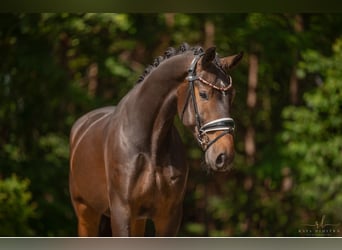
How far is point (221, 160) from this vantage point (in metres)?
3.71

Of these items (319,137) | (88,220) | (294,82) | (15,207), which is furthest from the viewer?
(294,82)

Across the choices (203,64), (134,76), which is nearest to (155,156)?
(203,64)

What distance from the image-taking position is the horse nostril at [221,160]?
369 centimetres

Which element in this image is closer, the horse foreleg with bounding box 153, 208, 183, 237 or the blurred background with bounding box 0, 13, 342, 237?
the horse foreleg with bounding box 153, 208, 183, 237

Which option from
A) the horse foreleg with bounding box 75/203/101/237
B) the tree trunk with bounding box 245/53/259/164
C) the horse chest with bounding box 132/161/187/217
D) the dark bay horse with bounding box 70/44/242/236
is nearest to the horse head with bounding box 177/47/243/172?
the dark bay horse with bounding box 70/44/242/236

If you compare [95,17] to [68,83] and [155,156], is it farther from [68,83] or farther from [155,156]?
[155,156]

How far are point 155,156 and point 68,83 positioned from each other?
3.17 metres

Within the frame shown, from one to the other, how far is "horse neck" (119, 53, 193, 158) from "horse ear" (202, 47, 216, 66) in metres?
0.21

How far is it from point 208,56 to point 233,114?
330 centimetres

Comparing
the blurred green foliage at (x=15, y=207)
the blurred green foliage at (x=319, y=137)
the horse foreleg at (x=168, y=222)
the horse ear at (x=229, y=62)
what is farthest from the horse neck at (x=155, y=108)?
the blurred green foliage at (x=319, y=137)

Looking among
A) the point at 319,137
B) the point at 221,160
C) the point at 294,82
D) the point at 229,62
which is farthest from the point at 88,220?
the point at 294,82

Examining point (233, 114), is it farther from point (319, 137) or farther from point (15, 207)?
point (15, 207)

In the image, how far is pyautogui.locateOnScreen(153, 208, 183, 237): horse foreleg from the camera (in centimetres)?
409

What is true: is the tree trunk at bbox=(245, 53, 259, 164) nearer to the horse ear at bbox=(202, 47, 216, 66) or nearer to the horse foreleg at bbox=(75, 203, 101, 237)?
the horse foreleg at bbox=(75, 203, 101, 237)
